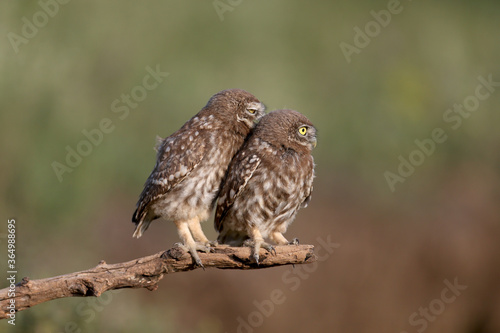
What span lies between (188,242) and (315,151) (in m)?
6.16

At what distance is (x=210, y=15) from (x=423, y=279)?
5907mm

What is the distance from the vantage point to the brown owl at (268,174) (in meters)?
4.56

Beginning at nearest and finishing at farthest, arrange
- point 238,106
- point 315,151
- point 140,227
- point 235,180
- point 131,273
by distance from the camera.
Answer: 1. point 131,273
2. point 235,180
3. point 238,106
4. point 140,227
5. point 315,151

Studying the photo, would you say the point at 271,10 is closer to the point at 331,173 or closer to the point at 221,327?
the point at 331,173

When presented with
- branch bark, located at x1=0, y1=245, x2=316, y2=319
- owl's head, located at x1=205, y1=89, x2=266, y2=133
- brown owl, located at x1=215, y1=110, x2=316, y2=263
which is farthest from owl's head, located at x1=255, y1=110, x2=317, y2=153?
branch bark, located at x1=0, y1=245, x2=316, y2=319

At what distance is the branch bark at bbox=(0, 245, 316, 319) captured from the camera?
403 centimetres

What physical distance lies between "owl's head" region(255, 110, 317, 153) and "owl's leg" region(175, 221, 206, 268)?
818 millimetres

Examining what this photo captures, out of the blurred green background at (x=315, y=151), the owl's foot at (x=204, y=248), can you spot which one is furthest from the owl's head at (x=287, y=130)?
the blurred green background at (x=315, y=151)

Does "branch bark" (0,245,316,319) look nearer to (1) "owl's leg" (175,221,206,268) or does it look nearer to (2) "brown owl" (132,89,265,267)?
(1) "owl's leg" (175,221,206,268)

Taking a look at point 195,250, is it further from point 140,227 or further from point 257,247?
point 140,227

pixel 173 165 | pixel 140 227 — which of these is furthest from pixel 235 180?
pixel 140 227

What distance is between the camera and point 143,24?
11344 millimetres

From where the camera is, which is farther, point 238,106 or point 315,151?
point 315,151

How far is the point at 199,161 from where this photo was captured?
15.0 ft
